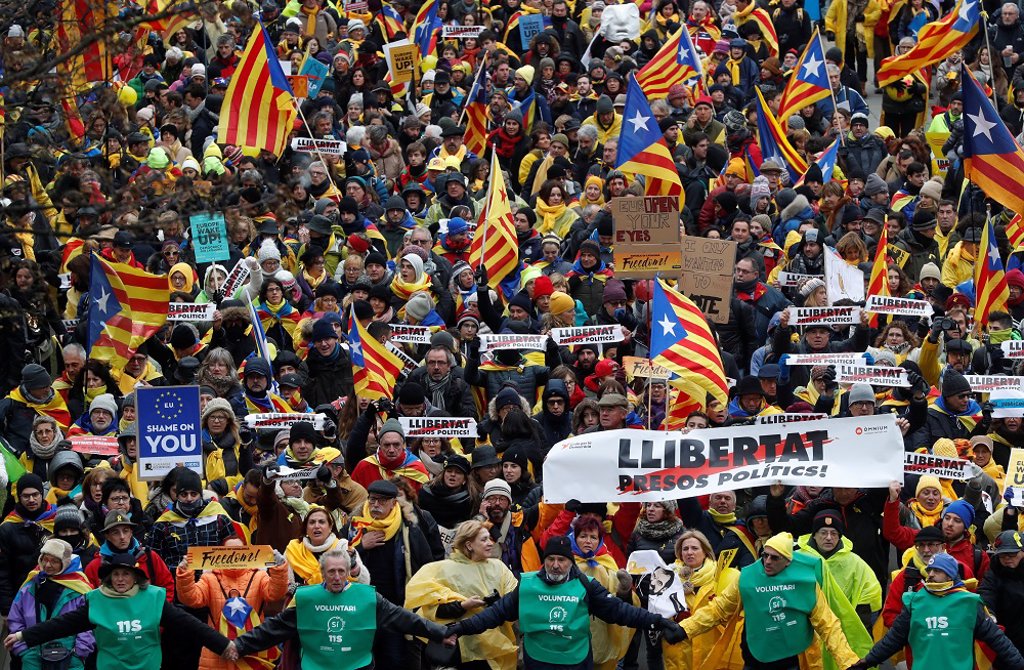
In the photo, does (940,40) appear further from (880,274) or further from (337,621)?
(337,621)

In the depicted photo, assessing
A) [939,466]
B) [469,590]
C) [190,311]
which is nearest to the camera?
[469,590]

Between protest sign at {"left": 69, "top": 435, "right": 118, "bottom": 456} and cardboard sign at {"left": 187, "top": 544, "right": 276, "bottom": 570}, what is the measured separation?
2.41 meters

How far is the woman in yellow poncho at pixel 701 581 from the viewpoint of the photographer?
14.4 m

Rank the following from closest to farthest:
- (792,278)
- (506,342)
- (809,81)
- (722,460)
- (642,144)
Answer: (722,460)
(506,342)
(792,278)
(642,144)
(809,81)

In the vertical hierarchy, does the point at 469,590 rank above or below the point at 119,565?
below

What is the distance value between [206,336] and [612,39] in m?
9.62

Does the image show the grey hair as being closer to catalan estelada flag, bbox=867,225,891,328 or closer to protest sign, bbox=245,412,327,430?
catalan estelada flag, bbox=867,225,891,328

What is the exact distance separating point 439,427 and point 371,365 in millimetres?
1503

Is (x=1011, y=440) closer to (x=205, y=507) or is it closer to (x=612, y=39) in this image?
(x=205, y=507)

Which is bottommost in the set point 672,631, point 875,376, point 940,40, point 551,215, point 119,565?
point 672,631

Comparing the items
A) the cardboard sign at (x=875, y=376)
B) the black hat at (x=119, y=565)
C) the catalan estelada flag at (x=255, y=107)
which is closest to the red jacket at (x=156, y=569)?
the black hat at (x=119, y=565)

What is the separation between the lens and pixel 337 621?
13.6 metres

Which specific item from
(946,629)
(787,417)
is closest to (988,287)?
(787,417)

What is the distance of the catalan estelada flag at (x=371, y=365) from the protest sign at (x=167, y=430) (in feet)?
6.40
